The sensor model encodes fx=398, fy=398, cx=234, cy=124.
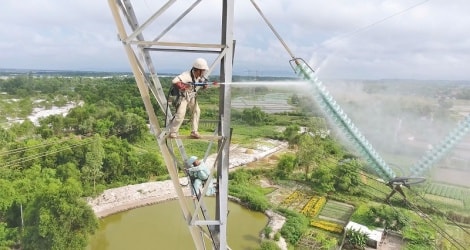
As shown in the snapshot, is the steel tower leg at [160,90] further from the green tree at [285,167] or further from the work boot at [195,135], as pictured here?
the green tree at [285,167]

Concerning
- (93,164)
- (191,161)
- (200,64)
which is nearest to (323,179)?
(93,164)

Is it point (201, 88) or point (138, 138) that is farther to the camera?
point (138, 138)

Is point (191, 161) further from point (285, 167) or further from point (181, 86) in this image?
point (285, 167)

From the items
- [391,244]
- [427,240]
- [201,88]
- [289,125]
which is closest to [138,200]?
[391,244]

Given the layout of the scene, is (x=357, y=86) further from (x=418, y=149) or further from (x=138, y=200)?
(x=138, y=200)

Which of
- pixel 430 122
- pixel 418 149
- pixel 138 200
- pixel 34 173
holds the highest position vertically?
pixel 430 122

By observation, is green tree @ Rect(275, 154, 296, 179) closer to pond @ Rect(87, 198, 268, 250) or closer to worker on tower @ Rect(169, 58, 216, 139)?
pond @ Rect(87, 198, 268, 250)
